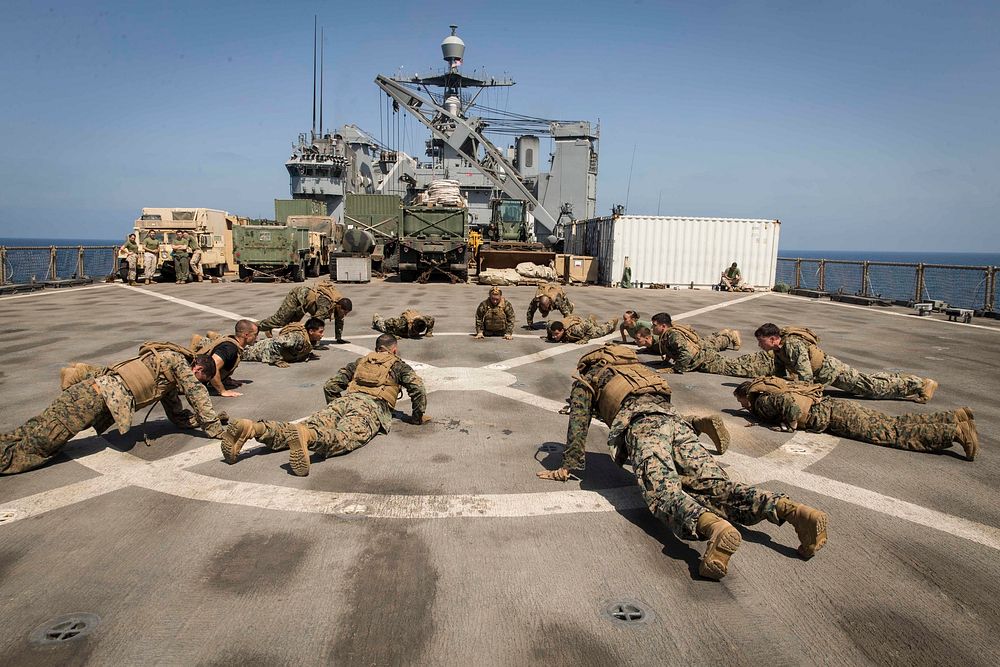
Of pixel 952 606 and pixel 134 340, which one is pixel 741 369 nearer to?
pixel 952 606

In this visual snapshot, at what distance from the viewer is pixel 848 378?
7.73 m

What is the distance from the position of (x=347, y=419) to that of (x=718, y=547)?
12.0 ft

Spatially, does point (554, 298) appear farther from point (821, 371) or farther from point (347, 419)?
point (347, 419)

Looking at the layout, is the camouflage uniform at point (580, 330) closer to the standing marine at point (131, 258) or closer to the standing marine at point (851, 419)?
the standing marine at point (851, 419)

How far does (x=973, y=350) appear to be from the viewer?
12.0m

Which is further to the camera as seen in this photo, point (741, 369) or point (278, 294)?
point (278, 294)

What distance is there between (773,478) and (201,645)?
4.63m

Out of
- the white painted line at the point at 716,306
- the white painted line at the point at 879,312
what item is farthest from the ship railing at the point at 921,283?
the white painted line at the point at 716,306

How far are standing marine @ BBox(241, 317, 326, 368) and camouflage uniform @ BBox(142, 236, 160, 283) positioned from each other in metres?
19.3

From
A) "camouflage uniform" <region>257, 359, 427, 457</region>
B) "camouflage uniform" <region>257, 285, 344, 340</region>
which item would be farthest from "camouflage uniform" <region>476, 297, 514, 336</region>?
"camouflage uniform" <region>257, 359, 427, 457</region>

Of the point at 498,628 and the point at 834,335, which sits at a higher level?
the point at 834,335

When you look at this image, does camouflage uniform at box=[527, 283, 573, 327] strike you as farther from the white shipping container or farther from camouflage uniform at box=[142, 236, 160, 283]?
camouflage uniform at box=[142, 236, 160, 283]

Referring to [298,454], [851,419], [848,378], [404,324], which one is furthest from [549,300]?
[298,454]

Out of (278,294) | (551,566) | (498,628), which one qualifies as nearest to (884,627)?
(551,566)
